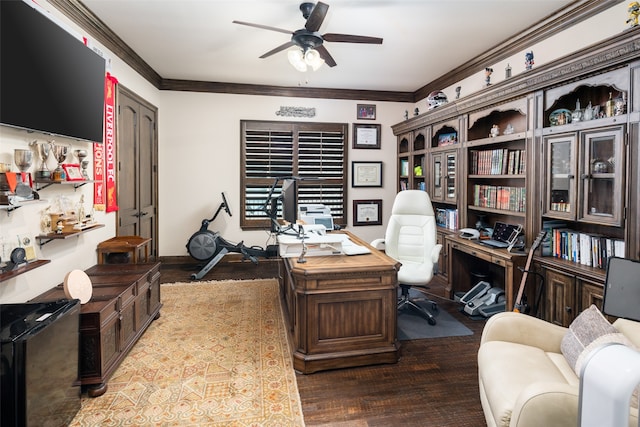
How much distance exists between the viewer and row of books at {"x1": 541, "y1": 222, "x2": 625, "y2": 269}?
2480 mm

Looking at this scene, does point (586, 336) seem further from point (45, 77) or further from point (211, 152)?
point (211, 152)

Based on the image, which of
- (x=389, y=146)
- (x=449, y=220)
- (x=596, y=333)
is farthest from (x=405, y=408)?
(x=389, y=146)

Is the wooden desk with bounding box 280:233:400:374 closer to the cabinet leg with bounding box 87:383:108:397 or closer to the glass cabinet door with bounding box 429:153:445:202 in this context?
the cabinet leg with bounding box 87:383:108:397

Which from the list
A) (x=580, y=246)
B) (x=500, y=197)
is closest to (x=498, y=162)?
(x=500, y=197)

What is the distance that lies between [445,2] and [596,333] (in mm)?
2583

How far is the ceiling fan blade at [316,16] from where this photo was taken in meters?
2.41

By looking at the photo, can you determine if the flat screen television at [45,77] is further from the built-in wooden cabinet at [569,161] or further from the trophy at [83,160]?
the built-in wooden cabinet at [569,161]

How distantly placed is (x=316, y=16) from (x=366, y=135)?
11.0 feet

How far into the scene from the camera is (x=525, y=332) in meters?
1.90

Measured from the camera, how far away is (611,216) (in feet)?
7.86

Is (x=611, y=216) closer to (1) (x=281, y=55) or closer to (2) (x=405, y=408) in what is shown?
(2) (x=405, y=408)

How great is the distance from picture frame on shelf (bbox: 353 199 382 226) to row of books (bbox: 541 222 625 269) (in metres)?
3.10

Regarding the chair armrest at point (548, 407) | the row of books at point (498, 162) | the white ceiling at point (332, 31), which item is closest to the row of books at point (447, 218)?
the row of books at point (498, 162)

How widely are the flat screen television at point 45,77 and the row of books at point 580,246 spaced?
3.82 meters
